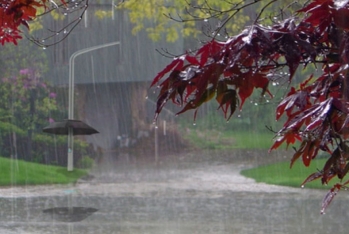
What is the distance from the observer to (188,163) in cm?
1778

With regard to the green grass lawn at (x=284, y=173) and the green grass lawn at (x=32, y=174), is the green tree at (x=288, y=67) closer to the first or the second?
the green grass lawn at (x=32, y=174)

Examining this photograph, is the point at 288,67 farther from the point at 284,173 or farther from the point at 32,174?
the point at 284,173

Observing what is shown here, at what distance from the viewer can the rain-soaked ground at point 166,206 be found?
843 centimetres

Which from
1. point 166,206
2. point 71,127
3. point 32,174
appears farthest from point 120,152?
point 166,206

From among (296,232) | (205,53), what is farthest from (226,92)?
(296,232)

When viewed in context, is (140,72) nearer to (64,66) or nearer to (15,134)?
(64,66)

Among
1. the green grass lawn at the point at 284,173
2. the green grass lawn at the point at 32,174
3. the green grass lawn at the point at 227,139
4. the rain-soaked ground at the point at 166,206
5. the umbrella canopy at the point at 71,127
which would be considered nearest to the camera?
the rain-soaked ground at the point at 166,206

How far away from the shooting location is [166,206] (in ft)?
35.4

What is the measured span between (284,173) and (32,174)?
237 inches

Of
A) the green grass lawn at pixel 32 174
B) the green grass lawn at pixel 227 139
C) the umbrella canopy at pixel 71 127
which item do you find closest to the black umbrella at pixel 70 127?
the umbrella canopy at pixel 71 127

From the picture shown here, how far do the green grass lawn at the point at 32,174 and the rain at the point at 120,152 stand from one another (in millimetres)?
92

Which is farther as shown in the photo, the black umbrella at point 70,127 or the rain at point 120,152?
the black umbrella at point 70,127

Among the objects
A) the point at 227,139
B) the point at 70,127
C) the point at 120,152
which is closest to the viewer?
the point at 70,127

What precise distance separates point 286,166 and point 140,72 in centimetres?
501
